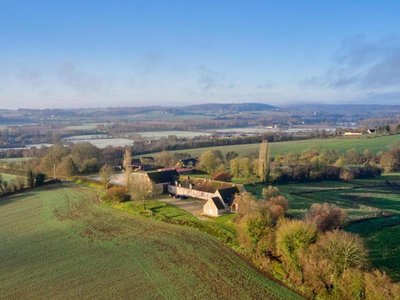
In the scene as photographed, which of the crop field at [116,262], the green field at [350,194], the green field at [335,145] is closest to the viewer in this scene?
the crop field at [116,262]

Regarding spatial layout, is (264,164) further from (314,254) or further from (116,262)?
(314,254)

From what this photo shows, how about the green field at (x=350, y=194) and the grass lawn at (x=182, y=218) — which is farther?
the green field at (x=350, y=194)

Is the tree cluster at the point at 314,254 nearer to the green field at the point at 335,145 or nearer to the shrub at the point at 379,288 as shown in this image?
the shrub at the point at 379,288

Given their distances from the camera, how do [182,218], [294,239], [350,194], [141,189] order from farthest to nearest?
[350,194]
[141,189]
[182,218]
[294,239]

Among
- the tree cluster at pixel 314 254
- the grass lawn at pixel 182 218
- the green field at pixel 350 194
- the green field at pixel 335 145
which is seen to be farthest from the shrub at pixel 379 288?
the green field at pixel 335 145

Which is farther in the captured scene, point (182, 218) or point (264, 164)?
point (264, 164)

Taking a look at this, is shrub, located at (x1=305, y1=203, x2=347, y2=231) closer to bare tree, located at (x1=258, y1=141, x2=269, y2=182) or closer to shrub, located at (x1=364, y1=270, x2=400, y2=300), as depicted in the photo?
shrub, located at (x1=364, y1=270, x2=400, y2=300)

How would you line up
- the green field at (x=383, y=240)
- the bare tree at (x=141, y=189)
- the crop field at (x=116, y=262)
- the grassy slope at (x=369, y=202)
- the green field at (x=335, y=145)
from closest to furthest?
the crop field at (x=116, y=262), the green field at (x=383, y=240), the grassy slope at (x=369, y=202), the bare tree at (x=141, y=189), the green field at (x=335, y=145)

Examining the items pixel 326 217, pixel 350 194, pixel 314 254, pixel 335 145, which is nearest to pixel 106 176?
A: pixel 350 194

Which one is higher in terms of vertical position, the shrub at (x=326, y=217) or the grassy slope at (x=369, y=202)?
the shrub at (x=326, y=217)
